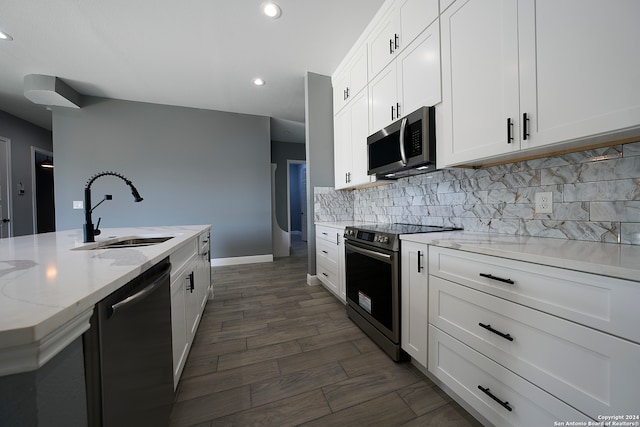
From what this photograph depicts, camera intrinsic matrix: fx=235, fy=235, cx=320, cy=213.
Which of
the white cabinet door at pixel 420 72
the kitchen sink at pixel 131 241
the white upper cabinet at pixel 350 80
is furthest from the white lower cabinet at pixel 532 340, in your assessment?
the white upper cabinet at pixel 350 80

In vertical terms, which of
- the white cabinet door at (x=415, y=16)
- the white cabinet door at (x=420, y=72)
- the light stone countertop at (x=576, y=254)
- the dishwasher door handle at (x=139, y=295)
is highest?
the white cabinet door at (x=415, y=16)

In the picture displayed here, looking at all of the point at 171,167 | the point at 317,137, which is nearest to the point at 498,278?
the point at 317,137

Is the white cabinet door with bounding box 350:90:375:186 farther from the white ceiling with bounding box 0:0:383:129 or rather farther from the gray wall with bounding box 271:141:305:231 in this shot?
the gray wall with bounding box 271:141:305:231

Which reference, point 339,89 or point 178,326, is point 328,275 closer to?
point 178,326

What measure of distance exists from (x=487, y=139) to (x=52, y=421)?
1.84 metres

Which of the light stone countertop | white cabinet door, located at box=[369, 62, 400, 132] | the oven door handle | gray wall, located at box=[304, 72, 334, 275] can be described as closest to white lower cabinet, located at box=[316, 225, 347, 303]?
gray wall, located at box=[304, 72, 334, 275]

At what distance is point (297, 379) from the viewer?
1.45 meters

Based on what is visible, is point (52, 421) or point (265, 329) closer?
point (52, 421)

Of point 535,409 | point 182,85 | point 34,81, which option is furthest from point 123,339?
point 34,81

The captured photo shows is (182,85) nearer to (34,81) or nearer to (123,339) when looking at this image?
(34,81)

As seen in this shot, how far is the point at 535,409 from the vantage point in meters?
0.89

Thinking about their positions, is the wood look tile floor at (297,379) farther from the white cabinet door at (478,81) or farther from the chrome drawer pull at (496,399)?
the white cabinet door at (478,81)

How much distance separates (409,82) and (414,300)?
62.2 inches

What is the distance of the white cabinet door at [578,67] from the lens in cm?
84
